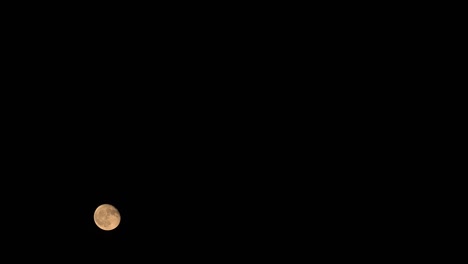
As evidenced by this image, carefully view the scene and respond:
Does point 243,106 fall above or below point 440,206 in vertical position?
above

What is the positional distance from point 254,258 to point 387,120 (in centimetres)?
179

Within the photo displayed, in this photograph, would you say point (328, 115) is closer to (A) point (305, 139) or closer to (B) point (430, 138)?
(A) point (305, 139)

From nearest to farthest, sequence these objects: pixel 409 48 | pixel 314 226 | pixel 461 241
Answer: pixel 461 241 → pixel 409 48 → pixel 314 226

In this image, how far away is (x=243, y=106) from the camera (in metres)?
3.71

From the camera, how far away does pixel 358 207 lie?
11.5 feet

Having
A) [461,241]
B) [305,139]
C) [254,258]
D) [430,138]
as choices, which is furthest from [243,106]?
[461,241]

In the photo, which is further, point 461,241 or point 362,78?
point 362,78

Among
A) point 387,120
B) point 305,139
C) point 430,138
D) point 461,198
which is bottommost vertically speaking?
point 461,198

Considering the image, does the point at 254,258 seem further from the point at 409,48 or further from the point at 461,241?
the point at 409,48

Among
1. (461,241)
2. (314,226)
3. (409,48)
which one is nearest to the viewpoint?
(461,241)

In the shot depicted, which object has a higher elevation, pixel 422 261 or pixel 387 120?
pixel 387 120

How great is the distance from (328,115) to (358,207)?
3.02 feet

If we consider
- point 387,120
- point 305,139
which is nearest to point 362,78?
point 387,120

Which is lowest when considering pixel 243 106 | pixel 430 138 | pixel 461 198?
pixel 461 198
